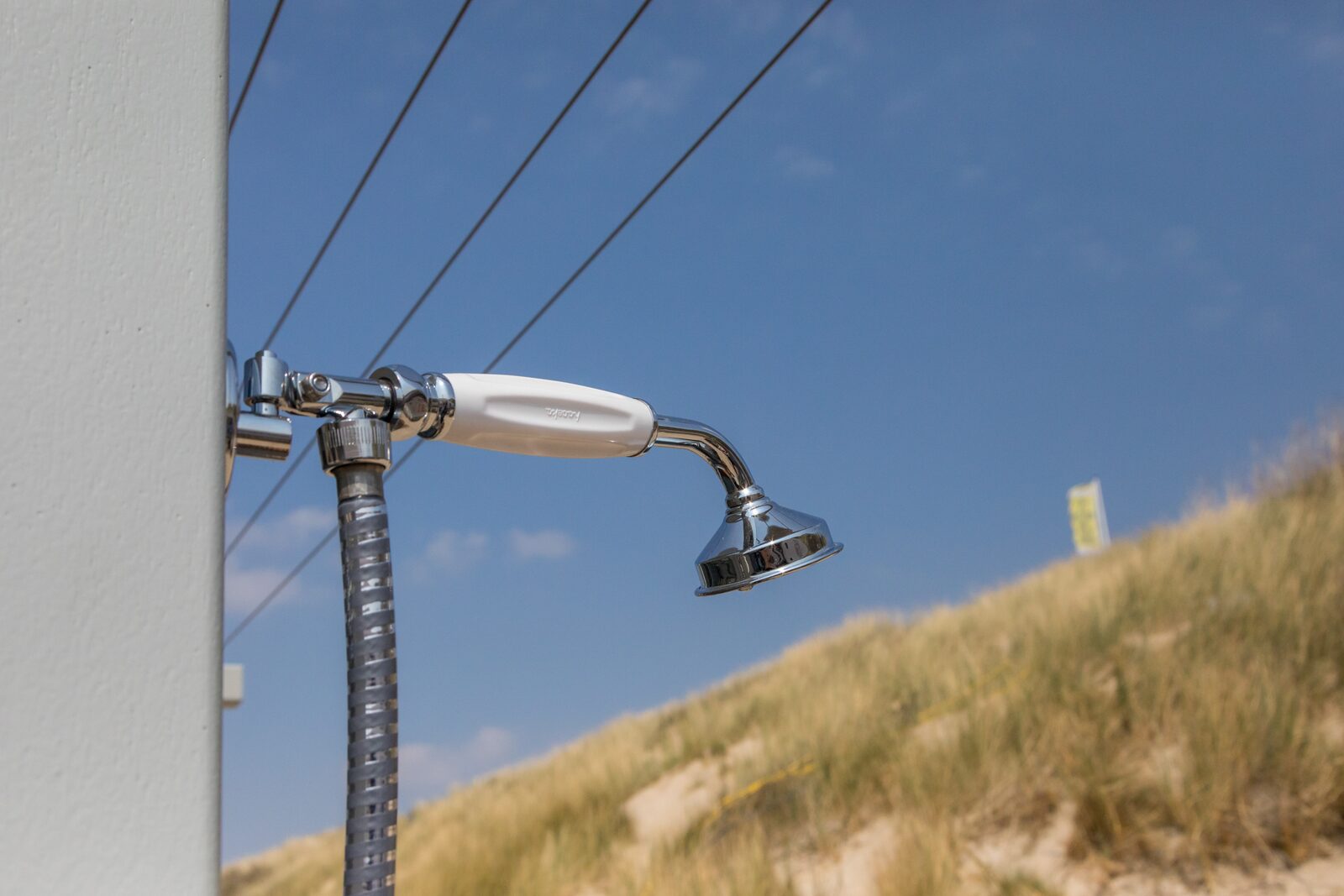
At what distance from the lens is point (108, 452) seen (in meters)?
0.86


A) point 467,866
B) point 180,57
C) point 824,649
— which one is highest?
point 180,57

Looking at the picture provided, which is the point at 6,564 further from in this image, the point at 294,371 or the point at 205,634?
the point at 294,371

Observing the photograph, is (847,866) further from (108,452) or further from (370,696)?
(108,452)

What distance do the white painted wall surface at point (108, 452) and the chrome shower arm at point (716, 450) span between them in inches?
34.4

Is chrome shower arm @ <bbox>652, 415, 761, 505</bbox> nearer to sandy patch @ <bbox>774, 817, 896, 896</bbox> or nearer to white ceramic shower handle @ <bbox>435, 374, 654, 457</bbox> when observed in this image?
white ceramic shower handle @ <bbox>435, 374, 654, 457</bbox>

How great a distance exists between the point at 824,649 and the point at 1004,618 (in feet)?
6.90

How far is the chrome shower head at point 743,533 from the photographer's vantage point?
67.3 inches

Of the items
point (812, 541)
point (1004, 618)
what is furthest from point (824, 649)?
point (812, 541)

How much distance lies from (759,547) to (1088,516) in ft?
56.6

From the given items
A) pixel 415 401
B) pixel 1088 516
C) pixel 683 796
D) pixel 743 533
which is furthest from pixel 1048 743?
pixel 1088 516

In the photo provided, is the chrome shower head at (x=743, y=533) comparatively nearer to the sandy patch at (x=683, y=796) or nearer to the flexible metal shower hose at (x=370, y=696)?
the flexible metal shower hose at (x=370, y=696)

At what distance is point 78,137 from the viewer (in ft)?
2.97

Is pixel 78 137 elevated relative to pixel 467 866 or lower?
elevated

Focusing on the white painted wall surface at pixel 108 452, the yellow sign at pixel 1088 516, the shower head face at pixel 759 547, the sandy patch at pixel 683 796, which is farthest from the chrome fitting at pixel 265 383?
the yellow sign at pixel 1088 516
